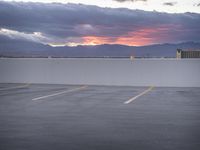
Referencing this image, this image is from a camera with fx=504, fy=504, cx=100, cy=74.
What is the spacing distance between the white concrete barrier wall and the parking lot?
771cm

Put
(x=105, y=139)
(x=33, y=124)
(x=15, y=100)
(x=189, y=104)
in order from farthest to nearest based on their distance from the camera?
(x=15, y=100) → (x=189, y=104) → (x=33, y=124) → (x=105, y=139)

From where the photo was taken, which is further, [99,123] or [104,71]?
[104,71]

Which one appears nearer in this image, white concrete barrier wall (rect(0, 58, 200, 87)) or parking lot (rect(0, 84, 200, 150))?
parking lot (rect(0, 84, 200, 150))

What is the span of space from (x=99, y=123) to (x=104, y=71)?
14.9 m

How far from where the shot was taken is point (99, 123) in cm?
1111

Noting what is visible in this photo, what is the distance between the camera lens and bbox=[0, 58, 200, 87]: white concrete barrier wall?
25047mm

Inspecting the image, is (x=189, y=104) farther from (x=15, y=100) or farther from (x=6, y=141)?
(x=6, y=141)

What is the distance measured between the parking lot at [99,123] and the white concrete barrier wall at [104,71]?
771 centimetres

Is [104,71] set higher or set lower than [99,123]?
higher

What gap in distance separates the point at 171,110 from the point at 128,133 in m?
4.33

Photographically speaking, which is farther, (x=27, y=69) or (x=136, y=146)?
(x=27, y=69)

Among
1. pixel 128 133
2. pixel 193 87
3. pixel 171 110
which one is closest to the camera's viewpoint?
pixel 128 133

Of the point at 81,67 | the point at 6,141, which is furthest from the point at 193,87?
the point at 6,141

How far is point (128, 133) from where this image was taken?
9688 millimetres
